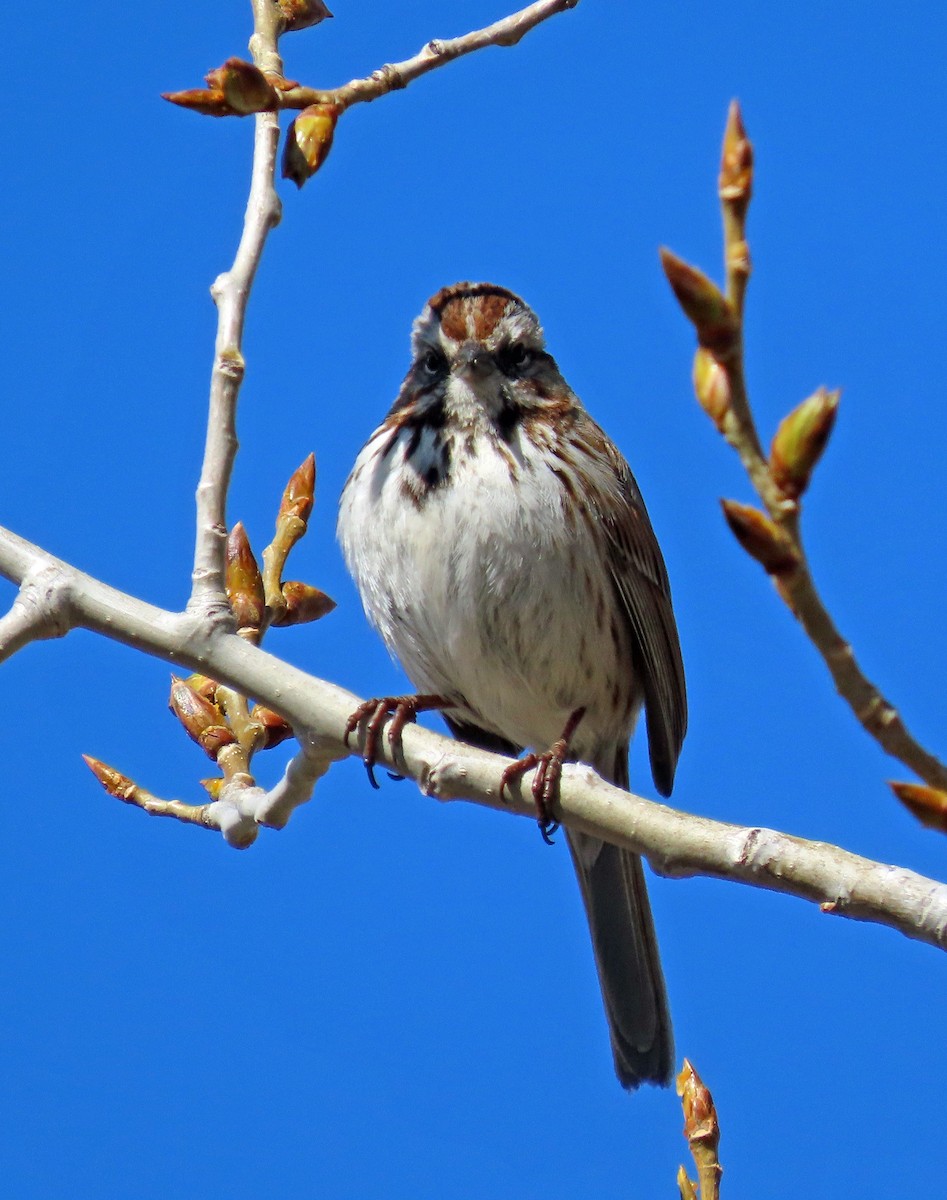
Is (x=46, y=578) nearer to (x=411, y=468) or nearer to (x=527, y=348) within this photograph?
(x=411, y=468)

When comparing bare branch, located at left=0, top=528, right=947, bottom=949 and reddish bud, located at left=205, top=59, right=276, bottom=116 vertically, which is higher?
reddish bud, located at left=205, top=59, right=276, bottom=116

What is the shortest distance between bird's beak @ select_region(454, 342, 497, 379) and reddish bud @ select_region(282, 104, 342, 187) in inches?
71.4

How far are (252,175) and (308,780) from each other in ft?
4.50

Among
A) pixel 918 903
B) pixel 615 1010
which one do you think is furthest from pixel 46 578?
pixel 615 1010

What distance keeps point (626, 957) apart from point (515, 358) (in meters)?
2.14

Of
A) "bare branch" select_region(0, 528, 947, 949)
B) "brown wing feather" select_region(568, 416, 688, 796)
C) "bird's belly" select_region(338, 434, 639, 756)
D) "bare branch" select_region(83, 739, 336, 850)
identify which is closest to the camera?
"bare branch" select_region(0, 528, 947, 949)

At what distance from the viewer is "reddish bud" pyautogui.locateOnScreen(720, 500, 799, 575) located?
1638mm

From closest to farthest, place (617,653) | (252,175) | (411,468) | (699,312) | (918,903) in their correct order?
(699,312), (918,903), (252,175), (411,468), (617,653)

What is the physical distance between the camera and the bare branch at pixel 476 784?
2604mm

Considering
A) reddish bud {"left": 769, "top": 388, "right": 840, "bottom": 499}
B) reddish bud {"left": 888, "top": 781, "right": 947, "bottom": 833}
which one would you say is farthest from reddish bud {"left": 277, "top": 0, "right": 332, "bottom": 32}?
reddish bud {"left": 888, "top": 781, "right": 947, "bottom": 833}

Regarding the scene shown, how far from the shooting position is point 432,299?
566 cm

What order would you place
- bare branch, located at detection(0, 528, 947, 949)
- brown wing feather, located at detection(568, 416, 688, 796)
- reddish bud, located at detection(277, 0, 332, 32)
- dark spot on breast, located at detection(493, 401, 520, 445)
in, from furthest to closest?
brown wing feather, located at detection(568, 416, 688, 796) → dark spot on breast, located at detection(493, 401, 520, 445) → reddish bud, located at detection(277, 0, 332, 32) → bare branch, located at detection(0, 528, 947, 949)

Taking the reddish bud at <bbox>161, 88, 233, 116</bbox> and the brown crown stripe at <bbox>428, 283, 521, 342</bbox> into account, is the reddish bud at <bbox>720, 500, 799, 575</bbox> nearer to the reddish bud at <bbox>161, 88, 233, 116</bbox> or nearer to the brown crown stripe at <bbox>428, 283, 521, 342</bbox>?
the reddish bud at <bbox>161, 88, 233, 116</bbox>

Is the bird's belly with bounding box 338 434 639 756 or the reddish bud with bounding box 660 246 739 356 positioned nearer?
the reddish bud with bounding box 660 246 739 356
